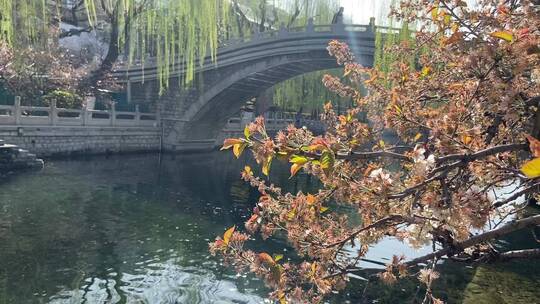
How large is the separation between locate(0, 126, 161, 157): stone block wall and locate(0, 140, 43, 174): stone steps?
6.31 feet

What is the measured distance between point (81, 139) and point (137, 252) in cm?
1432

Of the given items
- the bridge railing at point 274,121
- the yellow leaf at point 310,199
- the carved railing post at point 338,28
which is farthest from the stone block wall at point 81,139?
the yellow leaf at point 310,199

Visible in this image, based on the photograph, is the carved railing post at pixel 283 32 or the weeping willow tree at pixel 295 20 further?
the weeping willow tree at pixel 295 20

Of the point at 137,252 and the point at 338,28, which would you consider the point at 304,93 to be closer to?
the point at 338,28

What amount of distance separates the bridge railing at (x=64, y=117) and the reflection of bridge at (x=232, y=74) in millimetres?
1662

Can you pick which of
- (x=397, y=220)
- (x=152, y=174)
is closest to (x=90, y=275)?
(x=397, y=220)

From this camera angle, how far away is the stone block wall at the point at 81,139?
19.3 metres

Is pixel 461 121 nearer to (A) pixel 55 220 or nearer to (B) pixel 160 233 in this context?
(B) pixel 160 233

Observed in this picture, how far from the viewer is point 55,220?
36.9 ft

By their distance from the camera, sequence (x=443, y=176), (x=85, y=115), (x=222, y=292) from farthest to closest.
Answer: (x=85, y=115), (x=222, y=292), (x=443, y=176)

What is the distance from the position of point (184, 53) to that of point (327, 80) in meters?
21.6

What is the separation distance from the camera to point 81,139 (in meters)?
22.2

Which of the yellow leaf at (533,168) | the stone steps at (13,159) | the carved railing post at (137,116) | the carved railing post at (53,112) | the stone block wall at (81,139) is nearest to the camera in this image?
the yellow leaf at (533,168)

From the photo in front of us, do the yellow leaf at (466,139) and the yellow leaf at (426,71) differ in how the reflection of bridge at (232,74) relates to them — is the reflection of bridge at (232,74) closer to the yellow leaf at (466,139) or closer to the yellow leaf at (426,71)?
the yellow leaf at (426,71)
